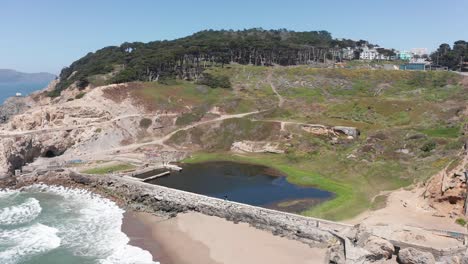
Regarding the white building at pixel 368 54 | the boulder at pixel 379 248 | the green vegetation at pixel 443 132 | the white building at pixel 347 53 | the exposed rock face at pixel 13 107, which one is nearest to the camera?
the boulder at pixel 379 248

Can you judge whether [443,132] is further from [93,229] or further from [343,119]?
[93,229]

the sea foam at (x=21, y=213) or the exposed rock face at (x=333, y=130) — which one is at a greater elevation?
the exposed rock face at (x=333, y=130)

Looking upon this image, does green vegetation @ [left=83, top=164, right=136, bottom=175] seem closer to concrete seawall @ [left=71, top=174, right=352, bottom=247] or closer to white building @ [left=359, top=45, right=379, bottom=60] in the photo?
concrete seawall @ [left=71, top=174, right=352, bottom=247]

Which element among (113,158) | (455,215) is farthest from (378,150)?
(113,158)

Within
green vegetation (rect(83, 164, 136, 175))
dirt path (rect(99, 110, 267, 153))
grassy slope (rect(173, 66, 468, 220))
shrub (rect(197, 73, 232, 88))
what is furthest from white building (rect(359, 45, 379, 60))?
green vegetation (rect(83, 164, 136, 175))

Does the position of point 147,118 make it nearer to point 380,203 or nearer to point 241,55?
point 380,203

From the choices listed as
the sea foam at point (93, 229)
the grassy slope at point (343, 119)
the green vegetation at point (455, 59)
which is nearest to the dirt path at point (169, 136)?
the grassy slope at point (343, 119)

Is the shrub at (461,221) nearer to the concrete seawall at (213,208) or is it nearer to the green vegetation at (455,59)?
the concrete seawall at (213,208)

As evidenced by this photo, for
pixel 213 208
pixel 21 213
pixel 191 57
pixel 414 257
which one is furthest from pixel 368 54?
pixel 414 257
